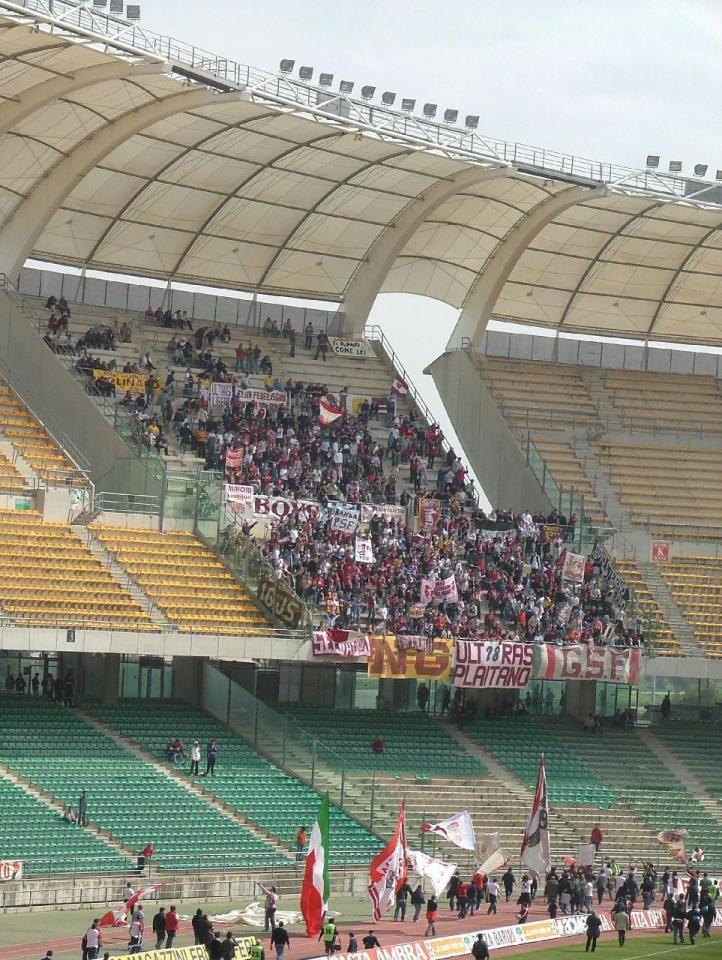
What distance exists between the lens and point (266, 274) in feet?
227

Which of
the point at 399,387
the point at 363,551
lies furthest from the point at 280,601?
the point at 399,387

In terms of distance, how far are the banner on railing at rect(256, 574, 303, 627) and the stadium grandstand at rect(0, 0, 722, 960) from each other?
0.14 m

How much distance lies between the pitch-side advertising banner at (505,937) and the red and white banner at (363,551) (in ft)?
48.1

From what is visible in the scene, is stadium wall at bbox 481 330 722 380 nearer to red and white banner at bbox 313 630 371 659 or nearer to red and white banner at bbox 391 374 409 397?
red and white banner at bbox 391 374 409 397

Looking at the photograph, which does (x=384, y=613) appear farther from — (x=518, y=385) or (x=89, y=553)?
(x=518, y=385)

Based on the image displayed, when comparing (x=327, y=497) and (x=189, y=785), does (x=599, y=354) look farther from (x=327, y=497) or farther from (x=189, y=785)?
(x=189, y=785)

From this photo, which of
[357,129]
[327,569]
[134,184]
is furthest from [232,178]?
[327,569]

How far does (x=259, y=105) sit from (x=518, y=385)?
20.8 metres

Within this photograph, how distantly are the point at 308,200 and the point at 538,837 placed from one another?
91.1ft

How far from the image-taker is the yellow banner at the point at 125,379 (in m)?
62.4

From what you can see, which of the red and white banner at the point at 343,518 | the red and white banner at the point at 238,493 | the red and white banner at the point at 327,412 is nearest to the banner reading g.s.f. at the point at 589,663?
the red and white banner at the point at 343,518

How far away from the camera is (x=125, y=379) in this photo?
6281 centimetres

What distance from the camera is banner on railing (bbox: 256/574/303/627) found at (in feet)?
175

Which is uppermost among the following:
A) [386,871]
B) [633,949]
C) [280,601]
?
[280,601]
